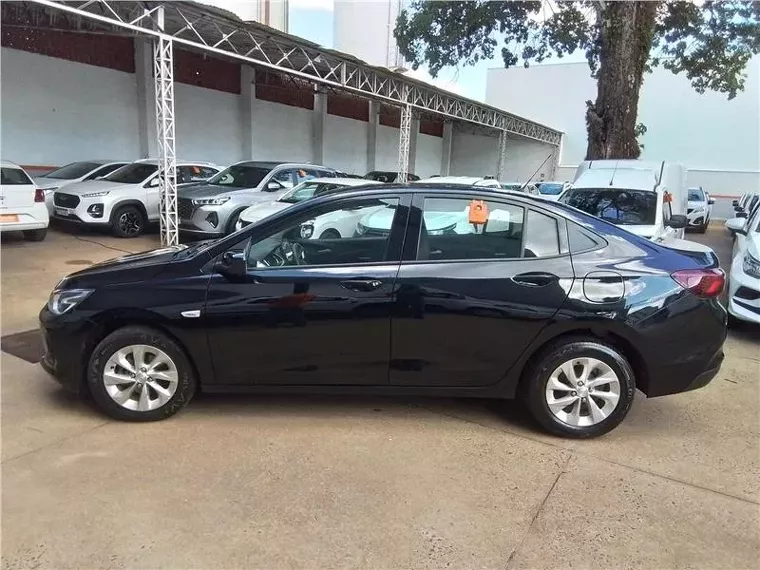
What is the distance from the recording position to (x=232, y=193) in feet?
37.6

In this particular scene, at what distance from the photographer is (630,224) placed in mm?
7984

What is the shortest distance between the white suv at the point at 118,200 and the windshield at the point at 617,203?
8507mm

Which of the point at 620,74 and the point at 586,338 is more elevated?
the point at 620,74

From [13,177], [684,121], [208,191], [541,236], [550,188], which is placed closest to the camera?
[541,236]

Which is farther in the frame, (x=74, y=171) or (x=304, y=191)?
(x=74, y=171)

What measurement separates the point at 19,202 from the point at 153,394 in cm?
777

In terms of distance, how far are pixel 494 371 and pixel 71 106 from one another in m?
15.5

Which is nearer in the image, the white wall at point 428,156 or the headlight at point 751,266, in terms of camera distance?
the headlight at point 751,266

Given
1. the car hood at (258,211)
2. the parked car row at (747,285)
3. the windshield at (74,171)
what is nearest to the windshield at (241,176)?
the car hood at (258,211)

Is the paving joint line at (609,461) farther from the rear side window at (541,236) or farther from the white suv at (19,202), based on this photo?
the white suv at (19,202)

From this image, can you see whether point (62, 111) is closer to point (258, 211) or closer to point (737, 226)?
point (258, 211)

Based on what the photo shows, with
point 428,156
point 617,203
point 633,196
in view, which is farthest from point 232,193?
point 428,156

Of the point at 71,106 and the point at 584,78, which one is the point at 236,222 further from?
the point at 584,78

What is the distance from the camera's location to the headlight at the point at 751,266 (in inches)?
244
